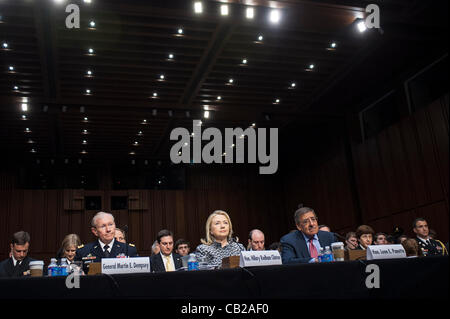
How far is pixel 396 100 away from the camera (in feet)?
36.5

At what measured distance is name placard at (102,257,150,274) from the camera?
10.0 feet

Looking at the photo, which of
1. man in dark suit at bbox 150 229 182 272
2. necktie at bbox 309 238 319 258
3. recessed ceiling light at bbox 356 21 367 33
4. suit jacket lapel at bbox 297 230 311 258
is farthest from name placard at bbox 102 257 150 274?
recessed ceiling light at bbox 356 21 367 33

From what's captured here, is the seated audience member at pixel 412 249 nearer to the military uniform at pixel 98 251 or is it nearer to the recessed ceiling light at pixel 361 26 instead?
the military uniform at pixel 98 251

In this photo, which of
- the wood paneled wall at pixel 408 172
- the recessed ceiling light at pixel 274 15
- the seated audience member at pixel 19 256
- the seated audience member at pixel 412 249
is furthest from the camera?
the wood paneled wall at pixel 408 172

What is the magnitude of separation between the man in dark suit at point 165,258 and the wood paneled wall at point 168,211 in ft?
29.0

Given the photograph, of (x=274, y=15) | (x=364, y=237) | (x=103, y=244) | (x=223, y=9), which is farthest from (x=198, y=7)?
(x=103, y=244)

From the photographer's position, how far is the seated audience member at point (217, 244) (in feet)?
13.3

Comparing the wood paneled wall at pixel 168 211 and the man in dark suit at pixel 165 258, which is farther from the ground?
the wood paneled wall at pixel 168 211

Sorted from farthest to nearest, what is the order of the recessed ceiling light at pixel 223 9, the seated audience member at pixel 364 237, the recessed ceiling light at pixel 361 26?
the recessed ceiling light at pixel 361 26
the recessed ceiling light at pixel 223 9
the seated audience member at pixel 364 237

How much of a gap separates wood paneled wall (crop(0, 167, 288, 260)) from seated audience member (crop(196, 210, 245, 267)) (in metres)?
10.5

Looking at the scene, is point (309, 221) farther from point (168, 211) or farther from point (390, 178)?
point (168, 211)

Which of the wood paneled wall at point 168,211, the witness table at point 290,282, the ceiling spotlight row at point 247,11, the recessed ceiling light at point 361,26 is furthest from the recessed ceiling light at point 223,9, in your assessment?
the wood paneled wall at point 168,211

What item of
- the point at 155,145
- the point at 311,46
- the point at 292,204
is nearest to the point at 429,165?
the point at 311,46

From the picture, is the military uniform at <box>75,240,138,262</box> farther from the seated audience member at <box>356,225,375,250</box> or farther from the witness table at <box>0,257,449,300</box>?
the seated audience member at <box>356,225,375,250</box>
